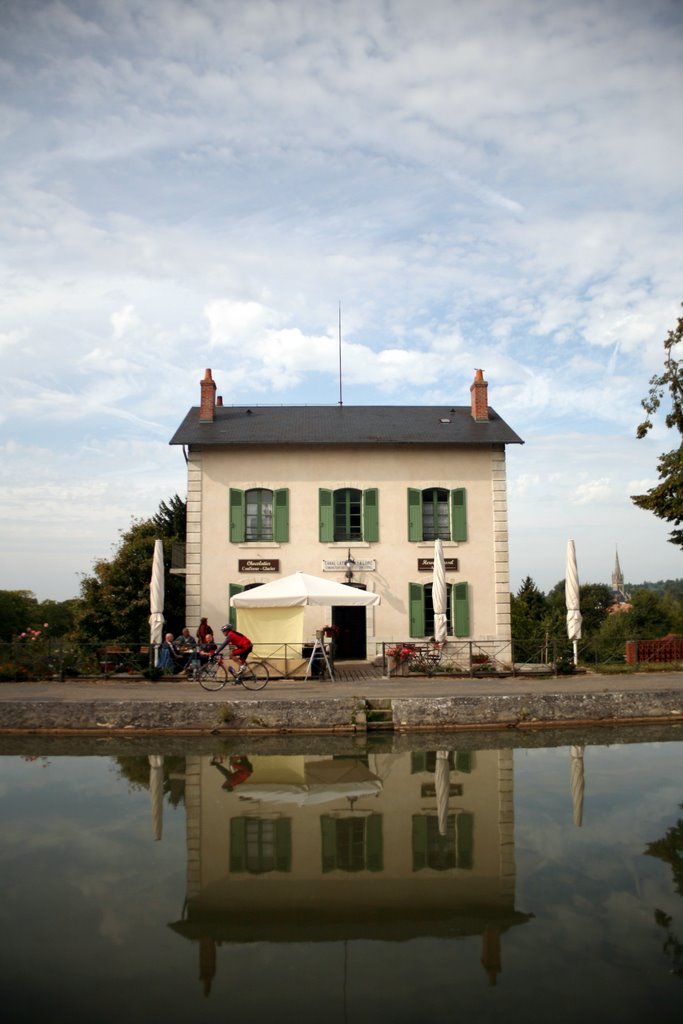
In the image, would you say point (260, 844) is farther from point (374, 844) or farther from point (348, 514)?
point (348, 514)

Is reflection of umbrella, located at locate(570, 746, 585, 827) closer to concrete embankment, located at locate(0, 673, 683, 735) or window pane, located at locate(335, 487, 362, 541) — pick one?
concrete embankment, located at locate(0, 673, 683, 735)

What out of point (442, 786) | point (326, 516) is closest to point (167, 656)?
point (326, 516)

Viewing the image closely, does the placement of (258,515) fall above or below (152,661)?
above

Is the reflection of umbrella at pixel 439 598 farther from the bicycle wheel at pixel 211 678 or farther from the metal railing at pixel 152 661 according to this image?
the bicycle wheel at pixel 211 678

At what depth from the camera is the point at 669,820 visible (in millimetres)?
6289

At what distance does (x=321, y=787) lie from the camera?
749 centimetres

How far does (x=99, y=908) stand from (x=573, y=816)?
12.9 ft

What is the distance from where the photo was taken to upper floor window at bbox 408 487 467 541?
57.3 ft

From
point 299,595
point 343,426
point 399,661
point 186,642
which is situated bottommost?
point 399,661

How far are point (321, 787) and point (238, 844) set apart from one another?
5.68 ft

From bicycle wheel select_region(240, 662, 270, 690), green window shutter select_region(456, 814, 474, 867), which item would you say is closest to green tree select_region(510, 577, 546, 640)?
bicycle wheel select_region(240, 662, 270, 690)

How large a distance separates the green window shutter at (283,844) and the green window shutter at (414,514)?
37.4 feet

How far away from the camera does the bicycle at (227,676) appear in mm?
13242

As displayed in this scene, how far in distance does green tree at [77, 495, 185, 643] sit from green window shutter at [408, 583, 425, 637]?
669cm
